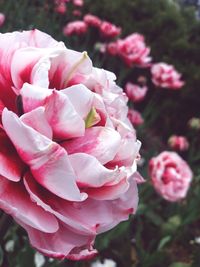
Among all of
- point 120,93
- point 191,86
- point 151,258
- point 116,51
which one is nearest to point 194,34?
point 191,86

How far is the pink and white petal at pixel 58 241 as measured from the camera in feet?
1.53

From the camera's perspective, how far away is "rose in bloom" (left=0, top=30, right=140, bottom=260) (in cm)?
45

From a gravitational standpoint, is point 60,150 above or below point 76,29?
above

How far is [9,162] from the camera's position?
1.51 feet

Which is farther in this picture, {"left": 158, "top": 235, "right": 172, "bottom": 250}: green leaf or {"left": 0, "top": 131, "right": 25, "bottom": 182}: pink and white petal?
{"left": 158, "top": 235, "right": 172, "bottom": 250}: green leaf

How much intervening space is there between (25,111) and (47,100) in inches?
0.9

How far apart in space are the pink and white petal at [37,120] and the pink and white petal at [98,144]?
0.03 meters

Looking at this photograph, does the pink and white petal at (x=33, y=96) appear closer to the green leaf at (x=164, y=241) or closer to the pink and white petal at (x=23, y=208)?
the pink and white petal at (x=23, y=208)

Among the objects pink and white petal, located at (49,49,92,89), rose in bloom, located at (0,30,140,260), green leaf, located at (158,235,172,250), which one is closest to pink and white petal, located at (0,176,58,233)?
rose in bloom, located at (0,30,140,260)

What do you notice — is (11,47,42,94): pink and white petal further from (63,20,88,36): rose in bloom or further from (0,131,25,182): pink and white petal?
(63,20,88,36): rose in bloom

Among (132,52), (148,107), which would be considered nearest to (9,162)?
(132,52)

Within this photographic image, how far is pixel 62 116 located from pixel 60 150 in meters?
0.03

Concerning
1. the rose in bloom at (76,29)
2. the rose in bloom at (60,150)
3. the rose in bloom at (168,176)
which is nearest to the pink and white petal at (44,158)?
the rose in bloom at (60,150)

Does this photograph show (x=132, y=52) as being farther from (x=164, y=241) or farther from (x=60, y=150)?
(x=60, y=150)
